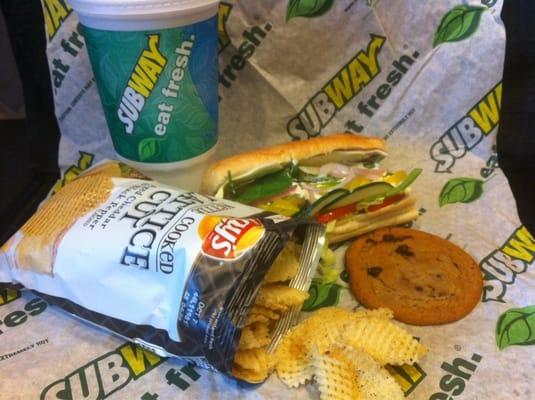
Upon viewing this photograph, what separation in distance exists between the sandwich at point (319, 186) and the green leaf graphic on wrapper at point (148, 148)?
16 cm

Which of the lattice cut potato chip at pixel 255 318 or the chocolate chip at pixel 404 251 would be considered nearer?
the lattice cut potato chip at pixel 255 318

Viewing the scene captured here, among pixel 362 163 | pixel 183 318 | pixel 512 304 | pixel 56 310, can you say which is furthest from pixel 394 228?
A: pixel 56 310

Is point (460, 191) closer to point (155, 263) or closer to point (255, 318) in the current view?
point (255, 318)

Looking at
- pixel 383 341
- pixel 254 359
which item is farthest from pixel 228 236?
pixel 383 341

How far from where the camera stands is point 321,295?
4.14 ft

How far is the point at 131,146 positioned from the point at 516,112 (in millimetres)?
1196

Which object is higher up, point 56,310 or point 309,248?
point 309,248

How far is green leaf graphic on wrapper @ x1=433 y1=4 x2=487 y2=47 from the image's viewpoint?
1.58 metres

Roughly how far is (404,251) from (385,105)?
23.9 inches

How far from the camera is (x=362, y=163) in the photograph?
62.9 inches

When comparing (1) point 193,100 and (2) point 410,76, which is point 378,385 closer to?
(1) point 193,100

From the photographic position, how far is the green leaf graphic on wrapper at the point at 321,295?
4.05 ft

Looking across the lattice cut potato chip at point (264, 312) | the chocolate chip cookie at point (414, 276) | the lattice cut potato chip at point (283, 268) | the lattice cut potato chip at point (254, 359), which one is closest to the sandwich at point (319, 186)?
the chocolate chip cookie at point (414, 276)

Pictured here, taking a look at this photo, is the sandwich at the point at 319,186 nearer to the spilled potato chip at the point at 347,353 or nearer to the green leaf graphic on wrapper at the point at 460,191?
the green leaf graphic on wrapper at the point at 460,191
